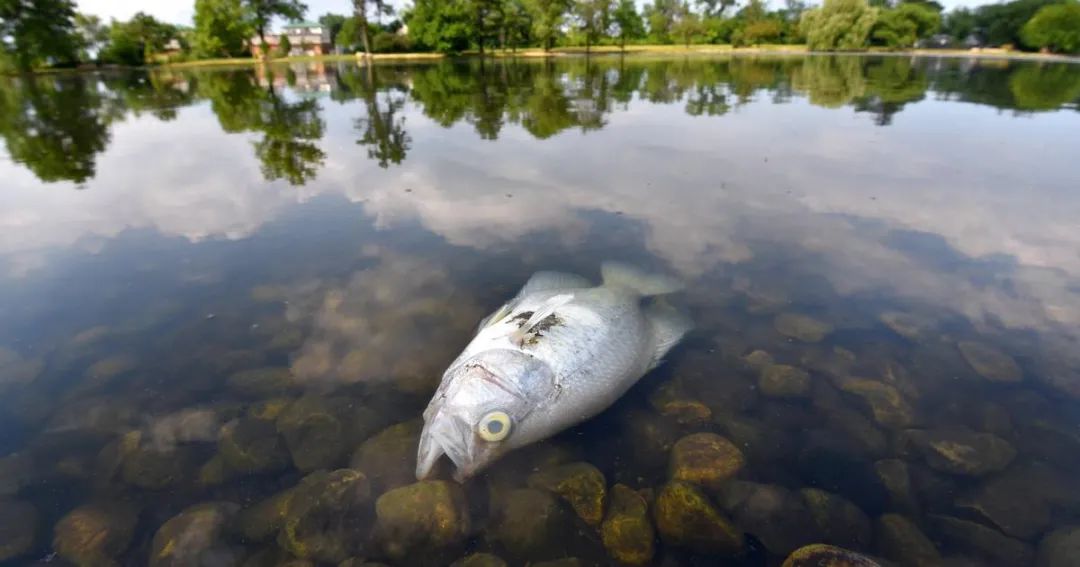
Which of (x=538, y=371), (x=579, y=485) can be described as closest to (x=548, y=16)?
(x=538, y=371)

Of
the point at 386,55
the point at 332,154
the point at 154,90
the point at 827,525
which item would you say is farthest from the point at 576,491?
the point at 386,55

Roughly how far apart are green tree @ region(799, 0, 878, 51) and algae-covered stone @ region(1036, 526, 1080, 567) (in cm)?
7266

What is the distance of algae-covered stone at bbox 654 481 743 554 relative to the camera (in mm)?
3463

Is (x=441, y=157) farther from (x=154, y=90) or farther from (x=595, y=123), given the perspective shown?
(x=154, y=90)

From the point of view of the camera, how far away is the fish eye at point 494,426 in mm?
3799

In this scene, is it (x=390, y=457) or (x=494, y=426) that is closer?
(x=494, y=426)

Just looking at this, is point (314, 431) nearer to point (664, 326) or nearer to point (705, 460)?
point (705, 460)

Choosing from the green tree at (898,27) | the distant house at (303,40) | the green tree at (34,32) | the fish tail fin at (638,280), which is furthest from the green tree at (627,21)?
the fish tail fin at (638,280)

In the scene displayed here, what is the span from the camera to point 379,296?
6234 mm

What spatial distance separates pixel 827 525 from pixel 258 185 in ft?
35.0

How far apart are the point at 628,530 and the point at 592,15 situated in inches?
2902

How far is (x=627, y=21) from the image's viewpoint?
77.2 metres

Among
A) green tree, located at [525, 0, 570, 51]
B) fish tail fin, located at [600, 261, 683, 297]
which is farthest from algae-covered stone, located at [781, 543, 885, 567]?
green tree, located at [525, 0, 570, 51]

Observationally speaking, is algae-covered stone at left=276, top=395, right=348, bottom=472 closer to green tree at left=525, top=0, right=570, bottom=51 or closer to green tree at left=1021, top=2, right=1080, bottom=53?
green tree at left=525, top=0, right=570, bottom=51
